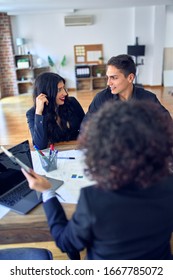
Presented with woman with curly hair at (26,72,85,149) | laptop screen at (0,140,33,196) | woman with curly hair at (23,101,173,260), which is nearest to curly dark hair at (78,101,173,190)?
woman with curly hair at (23,101,173,260)

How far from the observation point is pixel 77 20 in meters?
6.75

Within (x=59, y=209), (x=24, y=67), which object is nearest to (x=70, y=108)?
(x=59, y=209)

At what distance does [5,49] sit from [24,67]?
69 cm

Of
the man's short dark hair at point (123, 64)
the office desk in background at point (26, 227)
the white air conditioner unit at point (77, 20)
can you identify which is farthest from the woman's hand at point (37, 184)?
the white air conditioner unit at point (77, 20)

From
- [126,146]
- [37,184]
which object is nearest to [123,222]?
[126,146]

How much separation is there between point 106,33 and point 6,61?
2.92 m

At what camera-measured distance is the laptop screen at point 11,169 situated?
3.52 feet

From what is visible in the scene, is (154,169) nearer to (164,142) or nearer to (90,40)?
(164,142)

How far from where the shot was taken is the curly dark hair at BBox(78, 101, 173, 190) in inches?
24.4

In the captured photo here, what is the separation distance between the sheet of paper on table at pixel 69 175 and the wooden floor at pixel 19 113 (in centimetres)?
67

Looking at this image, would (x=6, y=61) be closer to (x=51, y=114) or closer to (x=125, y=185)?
(x=51, y=114)

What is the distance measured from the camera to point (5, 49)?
22.4 feet

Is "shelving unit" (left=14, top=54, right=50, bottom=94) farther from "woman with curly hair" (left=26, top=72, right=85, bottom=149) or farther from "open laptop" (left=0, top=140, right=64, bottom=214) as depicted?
"open laptop" (left=0, top=140, right=64, bottom=214)
